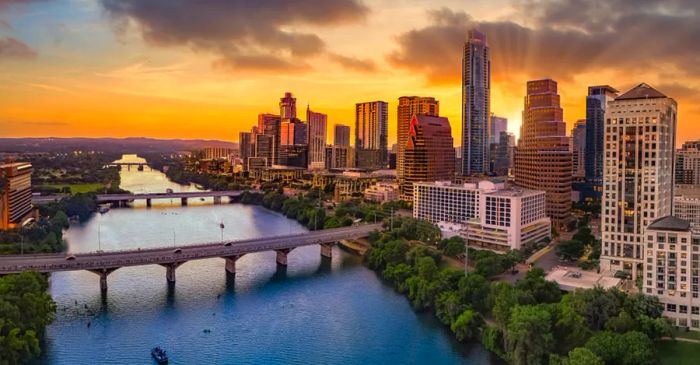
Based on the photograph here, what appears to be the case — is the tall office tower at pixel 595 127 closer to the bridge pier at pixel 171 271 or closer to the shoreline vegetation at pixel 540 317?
the shoreline vegetation at pixel 540 317

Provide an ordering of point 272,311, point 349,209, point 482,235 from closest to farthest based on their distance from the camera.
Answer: point 272,311, point 482,235, point 349,209

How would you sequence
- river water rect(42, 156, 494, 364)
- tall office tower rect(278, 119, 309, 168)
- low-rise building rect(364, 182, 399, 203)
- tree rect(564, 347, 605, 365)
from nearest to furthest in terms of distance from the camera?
1. tree rect(564, 347, 605, 365)
2. river water rect(42, 156, 494, 364)
3. low-rise building rect(364, 182, 399, 203)
4. tall office tower rect(278, 119, 309, 168)

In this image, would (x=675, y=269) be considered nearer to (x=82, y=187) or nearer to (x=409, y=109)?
(x=409, y=109)

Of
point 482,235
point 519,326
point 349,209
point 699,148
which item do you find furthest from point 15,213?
point 699,148

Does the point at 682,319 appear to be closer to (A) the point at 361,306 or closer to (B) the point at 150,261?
(A) the point at 361,306

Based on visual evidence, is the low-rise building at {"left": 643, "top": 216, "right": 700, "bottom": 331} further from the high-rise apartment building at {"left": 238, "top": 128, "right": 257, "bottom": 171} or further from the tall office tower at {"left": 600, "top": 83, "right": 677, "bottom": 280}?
the high-rise apartment building at {"left": 238, "top": 128, "right": 257, "bottom": 171}

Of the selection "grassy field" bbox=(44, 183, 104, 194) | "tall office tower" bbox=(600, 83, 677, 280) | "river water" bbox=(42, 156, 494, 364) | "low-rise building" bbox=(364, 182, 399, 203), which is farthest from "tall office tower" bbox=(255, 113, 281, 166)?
"tall office tower" bbox=(600, 83, 677, 280)

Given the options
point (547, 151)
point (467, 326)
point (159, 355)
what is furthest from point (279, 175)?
point (159, 355)
